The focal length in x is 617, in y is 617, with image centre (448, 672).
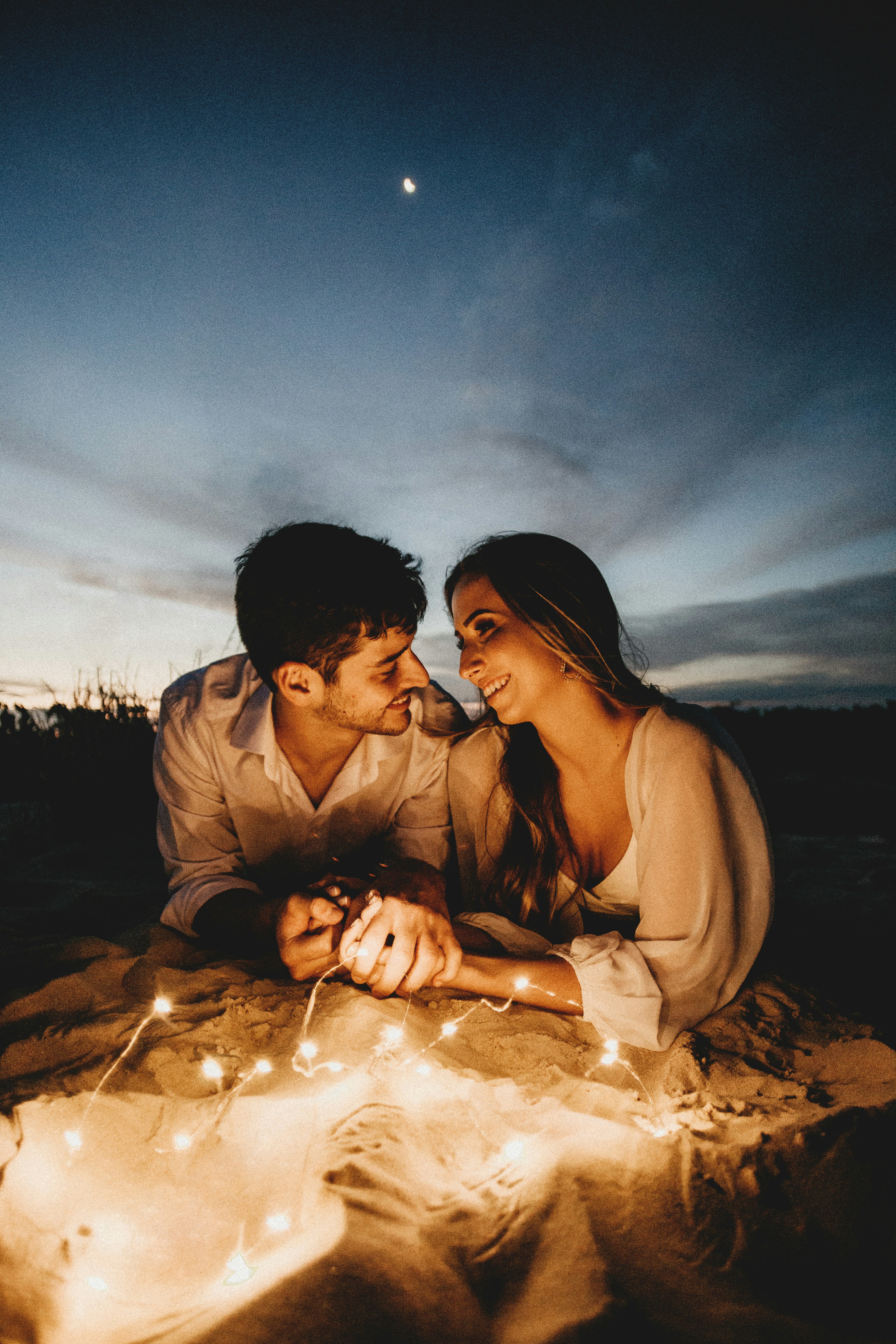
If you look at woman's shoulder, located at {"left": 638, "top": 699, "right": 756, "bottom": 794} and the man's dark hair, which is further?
the man's dark hair

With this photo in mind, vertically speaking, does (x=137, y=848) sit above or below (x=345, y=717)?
below

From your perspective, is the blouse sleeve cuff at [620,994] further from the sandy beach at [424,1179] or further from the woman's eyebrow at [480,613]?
the woman's eyebrow at [480,613]

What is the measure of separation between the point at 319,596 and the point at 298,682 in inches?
17.5

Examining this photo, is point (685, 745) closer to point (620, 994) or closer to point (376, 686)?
point (620, 994)

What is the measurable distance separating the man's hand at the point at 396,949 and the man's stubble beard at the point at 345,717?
3.21 ft

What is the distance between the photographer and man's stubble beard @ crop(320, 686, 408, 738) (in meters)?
3.07

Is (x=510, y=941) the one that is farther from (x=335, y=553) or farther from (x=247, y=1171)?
(x=335, y=553)

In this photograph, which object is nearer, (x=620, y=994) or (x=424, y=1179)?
(x=424, y=1179)

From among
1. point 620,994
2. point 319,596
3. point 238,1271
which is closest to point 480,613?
point 319,596

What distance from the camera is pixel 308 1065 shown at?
6.06ft

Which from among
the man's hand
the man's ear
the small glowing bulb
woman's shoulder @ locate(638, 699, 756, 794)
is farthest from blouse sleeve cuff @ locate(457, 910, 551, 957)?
the small glowing bulb

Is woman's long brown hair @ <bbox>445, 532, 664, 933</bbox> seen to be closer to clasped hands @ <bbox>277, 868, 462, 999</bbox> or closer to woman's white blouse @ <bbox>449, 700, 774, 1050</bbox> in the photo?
woman's white blouse @ <bbox>449, 700, 774, 1050</bbox>

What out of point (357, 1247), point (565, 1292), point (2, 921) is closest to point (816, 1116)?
point (565, 1292)

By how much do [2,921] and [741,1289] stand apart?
3375 millimetres
